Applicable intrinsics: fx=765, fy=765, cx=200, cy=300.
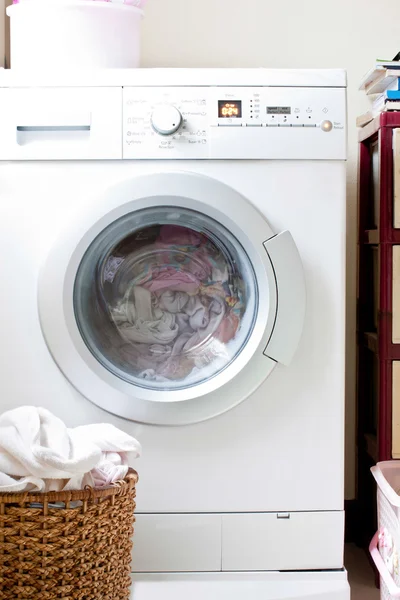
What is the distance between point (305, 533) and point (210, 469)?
0.22 m

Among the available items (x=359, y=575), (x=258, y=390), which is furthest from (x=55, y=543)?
(x=359, y=575)

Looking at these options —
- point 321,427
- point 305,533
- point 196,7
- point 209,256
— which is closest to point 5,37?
point 196,7

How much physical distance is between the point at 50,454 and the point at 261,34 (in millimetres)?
1420

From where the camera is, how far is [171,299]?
Answer: 143 centimetres

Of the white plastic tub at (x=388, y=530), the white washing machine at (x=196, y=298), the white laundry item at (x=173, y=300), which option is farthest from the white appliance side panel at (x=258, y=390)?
the white laundry item at (x=173, y=300)

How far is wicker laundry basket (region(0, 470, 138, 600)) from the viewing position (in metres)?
1.10

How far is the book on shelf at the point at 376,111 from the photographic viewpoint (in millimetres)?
1727

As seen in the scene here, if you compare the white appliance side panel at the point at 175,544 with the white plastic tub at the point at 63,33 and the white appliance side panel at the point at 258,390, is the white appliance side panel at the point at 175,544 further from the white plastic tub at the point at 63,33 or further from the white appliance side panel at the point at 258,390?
the white plastic tub at the point at 63,33

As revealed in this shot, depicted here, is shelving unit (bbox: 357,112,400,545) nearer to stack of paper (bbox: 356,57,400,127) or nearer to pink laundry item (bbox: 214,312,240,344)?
stack of paper (bbox: 356,57,400,127)

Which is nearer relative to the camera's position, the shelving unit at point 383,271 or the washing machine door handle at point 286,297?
the washing machine door handle at point 286,297

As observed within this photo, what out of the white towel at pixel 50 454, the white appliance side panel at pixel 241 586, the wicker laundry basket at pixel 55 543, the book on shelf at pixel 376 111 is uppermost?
the book on shelf at pixel 376 111

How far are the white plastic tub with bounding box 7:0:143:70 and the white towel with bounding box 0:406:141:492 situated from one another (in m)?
0.69

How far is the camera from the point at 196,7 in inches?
81.7

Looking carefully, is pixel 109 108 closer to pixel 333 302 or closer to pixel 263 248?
pixel 263 248
